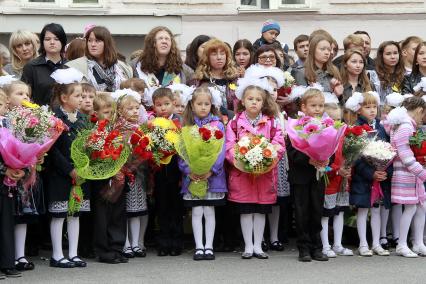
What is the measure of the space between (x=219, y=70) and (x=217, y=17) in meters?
5.74

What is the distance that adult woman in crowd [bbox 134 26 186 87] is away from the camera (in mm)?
10781

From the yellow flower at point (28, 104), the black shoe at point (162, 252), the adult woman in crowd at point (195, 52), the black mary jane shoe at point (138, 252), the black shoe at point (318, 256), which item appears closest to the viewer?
the yellow flower at point (28, 104)

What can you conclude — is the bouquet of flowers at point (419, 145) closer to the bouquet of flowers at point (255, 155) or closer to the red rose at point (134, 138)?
the bouquet of flowers at point (255, 155)

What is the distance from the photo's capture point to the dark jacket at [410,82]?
1141 centimetres

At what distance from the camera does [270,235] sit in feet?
34.3

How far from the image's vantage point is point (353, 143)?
9797 millimetres

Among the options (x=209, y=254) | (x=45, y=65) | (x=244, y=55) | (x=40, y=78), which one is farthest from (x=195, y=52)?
(x=209, y=254)

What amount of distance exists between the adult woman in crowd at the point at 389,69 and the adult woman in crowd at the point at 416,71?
0.26 ft

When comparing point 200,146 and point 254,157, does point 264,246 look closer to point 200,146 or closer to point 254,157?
point 254,157

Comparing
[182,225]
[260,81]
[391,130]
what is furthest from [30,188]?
[391,130]

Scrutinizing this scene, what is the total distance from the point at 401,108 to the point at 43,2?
7.64 meters

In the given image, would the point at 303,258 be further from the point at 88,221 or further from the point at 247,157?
the point at 88,221

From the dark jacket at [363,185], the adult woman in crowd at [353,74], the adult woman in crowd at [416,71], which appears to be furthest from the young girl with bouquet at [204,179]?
the adult woman in crowd at [416,71]

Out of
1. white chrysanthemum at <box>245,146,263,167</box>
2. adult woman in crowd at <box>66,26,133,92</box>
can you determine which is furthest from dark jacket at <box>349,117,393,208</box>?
adult woman in crowd at <box>66,26,133,92</box>
